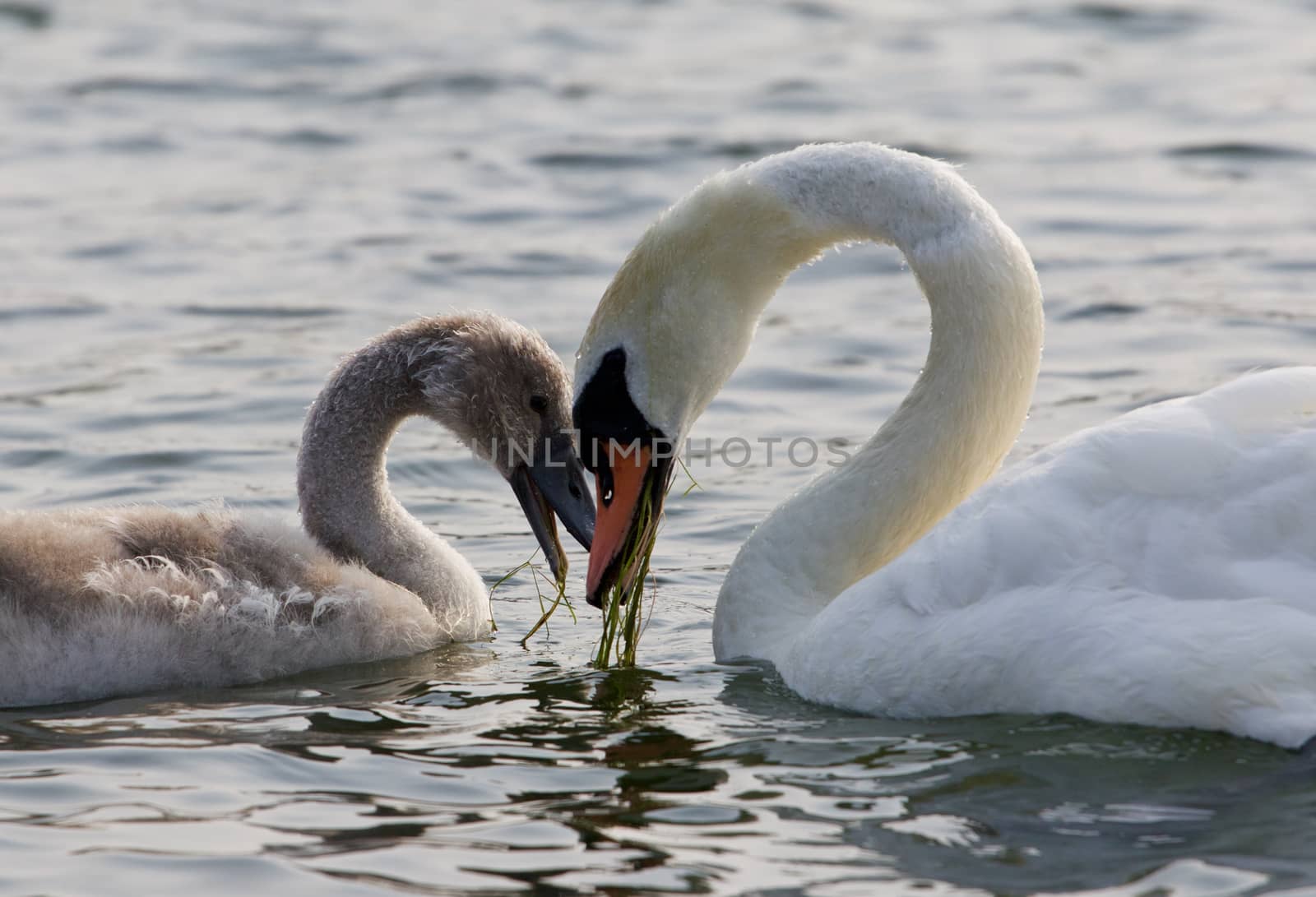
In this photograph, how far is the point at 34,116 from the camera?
676 inches

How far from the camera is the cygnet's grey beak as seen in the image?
7512mm

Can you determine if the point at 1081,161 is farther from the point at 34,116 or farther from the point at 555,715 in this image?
the point at 555,715

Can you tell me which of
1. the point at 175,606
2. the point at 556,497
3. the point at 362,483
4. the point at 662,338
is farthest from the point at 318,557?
the point at 662,338

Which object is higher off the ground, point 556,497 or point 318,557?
point 556,497

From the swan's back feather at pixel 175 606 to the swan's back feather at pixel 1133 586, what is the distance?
1769 mm

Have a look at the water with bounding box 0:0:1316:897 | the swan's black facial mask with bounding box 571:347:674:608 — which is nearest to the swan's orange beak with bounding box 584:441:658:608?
the swan's black facial mask with bounding box 571:347:674:608

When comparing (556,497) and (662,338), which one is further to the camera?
(556,497)

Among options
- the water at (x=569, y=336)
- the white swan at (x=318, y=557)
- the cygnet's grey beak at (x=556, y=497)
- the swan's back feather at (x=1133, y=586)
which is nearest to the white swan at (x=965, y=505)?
the swan's back feather at (x=1133, y=586)

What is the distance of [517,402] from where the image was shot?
7637mm

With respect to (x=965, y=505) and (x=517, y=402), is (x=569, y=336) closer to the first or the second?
(x=517, y=402)

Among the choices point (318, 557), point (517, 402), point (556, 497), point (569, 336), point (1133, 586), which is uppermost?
point (569, 336)

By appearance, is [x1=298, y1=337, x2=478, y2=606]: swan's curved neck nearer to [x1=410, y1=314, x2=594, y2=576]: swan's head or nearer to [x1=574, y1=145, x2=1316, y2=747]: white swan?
[x1=410, y1=314, x2=594, y2=576]: swan's head

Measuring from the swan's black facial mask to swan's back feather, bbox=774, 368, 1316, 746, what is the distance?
92cm

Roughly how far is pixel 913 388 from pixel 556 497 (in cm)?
139
